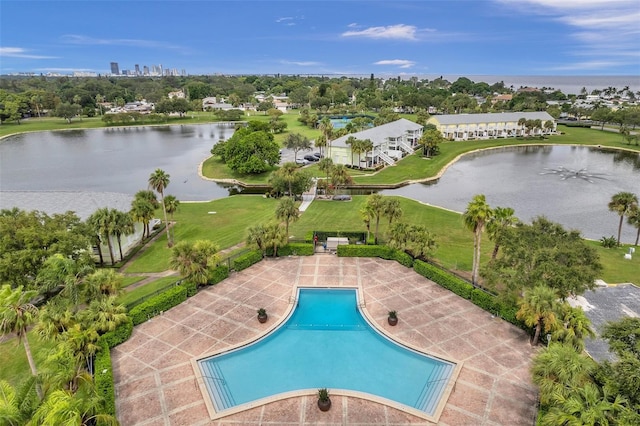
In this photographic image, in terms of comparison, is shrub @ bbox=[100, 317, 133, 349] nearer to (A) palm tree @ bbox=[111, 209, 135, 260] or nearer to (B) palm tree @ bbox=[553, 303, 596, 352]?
(A) palm tree @ bbox=[111, 209, 135, 260]

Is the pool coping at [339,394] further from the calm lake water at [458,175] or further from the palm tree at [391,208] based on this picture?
the calm lake water at [458,175]

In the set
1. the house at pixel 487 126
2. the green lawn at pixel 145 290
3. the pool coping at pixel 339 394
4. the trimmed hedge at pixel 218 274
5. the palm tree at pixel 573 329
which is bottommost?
the pool coping at pixel 339 394

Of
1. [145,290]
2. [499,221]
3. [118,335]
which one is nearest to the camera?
[118,335]

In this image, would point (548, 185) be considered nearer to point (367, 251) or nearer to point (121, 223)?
point (367, 251)

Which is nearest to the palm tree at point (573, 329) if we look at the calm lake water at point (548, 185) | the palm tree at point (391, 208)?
the palm tree at point (391, 208)

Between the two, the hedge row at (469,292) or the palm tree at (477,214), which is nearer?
the hedge row at (469,292)

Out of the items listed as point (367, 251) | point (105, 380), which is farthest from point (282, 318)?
point (367, 251)
